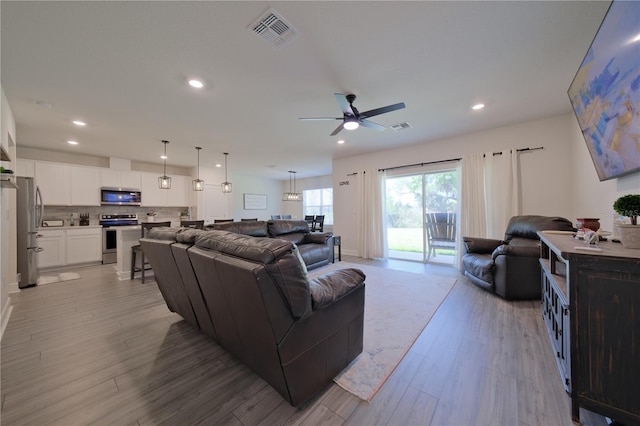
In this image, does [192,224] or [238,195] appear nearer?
[192,224]

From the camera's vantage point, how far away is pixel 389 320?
2.42 meters

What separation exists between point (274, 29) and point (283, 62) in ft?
1.32

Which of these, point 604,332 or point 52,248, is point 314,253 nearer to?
point 604,332

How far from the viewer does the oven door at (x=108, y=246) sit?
207 inches

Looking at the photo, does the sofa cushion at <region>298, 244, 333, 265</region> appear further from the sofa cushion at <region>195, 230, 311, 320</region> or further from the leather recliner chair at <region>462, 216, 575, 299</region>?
the sofa cushion at <region>195, 230, 311, 320</region>

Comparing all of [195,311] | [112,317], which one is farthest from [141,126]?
[195,311]

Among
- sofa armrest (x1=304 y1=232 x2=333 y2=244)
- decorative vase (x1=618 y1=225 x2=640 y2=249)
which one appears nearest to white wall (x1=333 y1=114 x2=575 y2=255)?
sofa armrest (x1=304 y1=232 x2=333 y2=244)

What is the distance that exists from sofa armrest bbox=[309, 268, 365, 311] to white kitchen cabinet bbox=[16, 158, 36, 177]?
6.65 meters

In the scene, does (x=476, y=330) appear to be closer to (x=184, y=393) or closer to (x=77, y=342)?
(x=184, y=393)

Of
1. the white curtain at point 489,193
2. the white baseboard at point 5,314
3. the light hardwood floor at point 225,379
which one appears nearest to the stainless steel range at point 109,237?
the white baseboard at point 5,314

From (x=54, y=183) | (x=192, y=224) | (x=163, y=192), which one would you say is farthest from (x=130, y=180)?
(x=192, y=224)

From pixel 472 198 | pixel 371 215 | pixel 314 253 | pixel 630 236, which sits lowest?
pixel 314 253

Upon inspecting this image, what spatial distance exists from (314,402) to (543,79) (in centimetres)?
386

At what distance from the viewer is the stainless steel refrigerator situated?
3.54 meters
